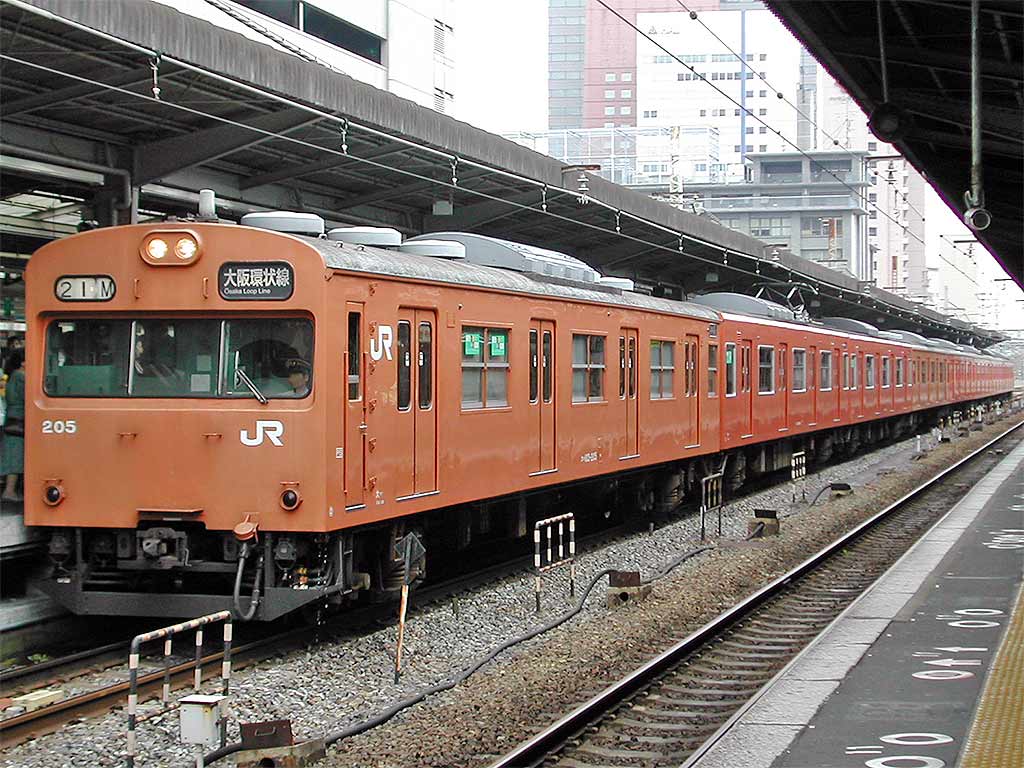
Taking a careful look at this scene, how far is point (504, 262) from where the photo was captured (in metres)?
12.6

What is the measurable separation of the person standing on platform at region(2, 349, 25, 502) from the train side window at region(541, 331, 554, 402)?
4.58m

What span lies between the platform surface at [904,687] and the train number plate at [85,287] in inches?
193

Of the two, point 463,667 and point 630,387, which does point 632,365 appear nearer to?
point 630,387

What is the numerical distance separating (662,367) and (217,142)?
6.63 metres

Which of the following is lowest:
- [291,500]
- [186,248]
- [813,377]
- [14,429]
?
[291,500]

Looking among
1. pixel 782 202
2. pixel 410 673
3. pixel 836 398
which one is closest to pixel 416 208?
pixel 410 673

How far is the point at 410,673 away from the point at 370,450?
1.54 m

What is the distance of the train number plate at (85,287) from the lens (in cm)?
919

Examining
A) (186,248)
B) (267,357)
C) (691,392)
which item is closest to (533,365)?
(267,357)

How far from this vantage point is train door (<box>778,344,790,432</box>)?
22.4 metres

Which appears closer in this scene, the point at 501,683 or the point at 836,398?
the point at 501,683

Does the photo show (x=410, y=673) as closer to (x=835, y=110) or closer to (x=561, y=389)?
(x=561, y=389)

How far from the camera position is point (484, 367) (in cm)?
1139

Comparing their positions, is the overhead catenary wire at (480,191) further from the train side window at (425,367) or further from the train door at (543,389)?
the train side window at (425,367)
